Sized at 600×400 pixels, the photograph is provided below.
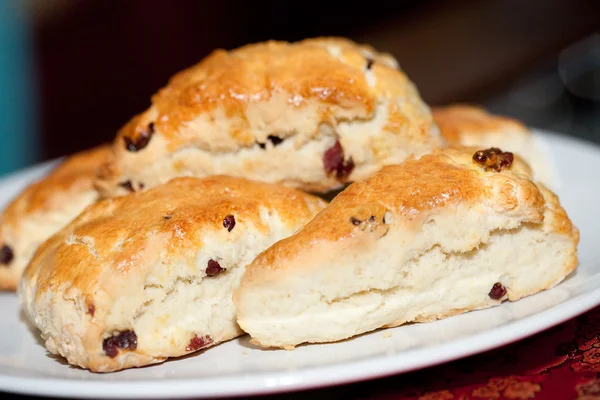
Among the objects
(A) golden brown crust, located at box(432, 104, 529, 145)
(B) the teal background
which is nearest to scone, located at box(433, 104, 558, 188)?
(A) golden brown crust, located at box(432, 104, 529, 145)

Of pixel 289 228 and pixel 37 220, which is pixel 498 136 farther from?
pixel 37 220

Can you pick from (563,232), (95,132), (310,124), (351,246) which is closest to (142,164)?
(310,124)

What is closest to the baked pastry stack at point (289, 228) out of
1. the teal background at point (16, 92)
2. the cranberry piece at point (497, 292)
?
the cranberry piece at point (497, 292)

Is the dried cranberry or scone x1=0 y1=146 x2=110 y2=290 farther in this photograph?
scone x1=0 y1=146 x2=110 y2=290

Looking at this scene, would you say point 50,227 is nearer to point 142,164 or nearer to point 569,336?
point 142,164

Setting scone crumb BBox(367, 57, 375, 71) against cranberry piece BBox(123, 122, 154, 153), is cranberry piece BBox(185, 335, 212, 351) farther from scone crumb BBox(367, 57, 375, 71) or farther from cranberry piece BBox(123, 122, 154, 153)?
scone crumb BBox(367, 57, 375, 71)

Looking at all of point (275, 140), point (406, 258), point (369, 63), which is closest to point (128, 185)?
point (275, 140)
